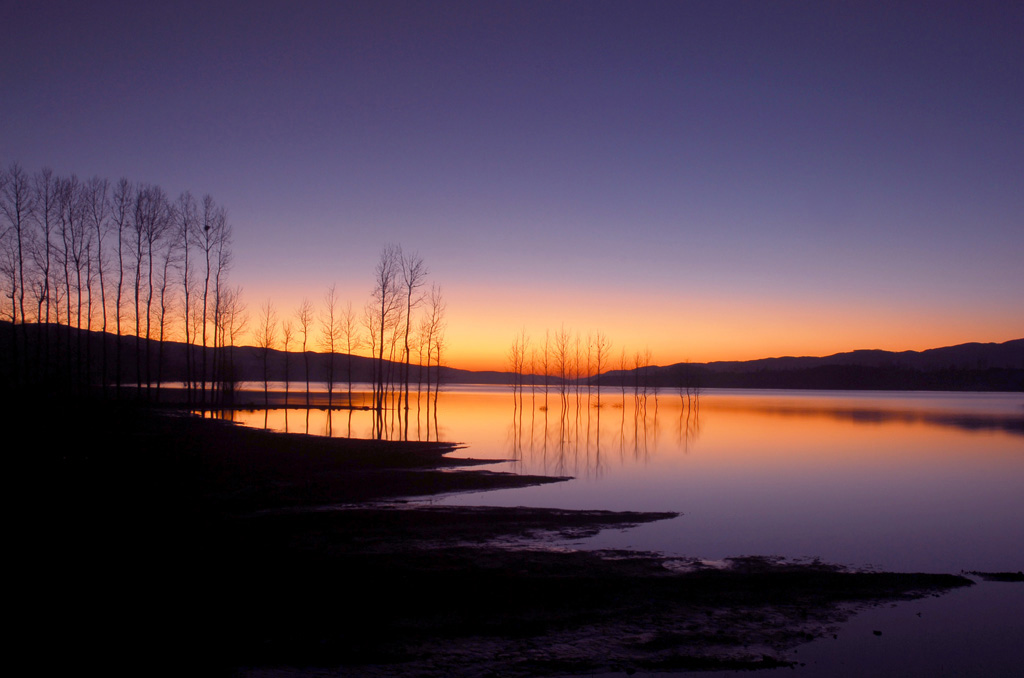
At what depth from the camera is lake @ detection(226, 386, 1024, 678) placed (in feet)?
24.7

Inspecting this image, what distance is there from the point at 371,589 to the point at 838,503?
13.4m

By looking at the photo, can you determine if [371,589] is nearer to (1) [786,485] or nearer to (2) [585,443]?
(1) [786,485]

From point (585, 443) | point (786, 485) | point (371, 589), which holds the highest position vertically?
point (371, 589)

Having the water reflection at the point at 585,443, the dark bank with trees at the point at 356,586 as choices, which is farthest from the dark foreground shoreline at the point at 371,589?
the water reflection at the point at 585,443

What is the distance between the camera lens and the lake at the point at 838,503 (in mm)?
7539

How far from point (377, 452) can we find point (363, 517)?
31.8 feet

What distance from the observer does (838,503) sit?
16703 millimetres

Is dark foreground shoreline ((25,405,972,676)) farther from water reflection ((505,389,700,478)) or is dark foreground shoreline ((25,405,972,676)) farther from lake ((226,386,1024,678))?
water reflection ((505,389,700,478))

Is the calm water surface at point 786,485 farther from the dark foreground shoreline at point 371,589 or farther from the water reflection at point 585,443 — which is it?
the dark foreground shoreline at point 371,589

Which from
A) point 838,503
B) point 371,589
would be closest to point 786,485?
point 838,503

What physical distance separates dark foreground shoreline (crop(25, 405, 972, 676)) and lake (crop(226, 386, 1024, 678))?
0.68 m

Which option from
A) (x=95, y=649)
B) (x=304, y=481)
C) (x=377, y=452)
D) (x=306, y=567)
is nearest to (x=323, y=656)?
(x=95, y=649)

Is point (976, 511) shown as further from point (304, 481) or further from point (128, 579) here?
point (128, 579)

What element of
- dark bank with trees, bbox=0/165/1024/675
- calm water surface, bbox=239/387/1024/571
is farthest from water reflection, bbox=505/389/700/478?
dark bank with trees, bbox=0/165/1024/675
